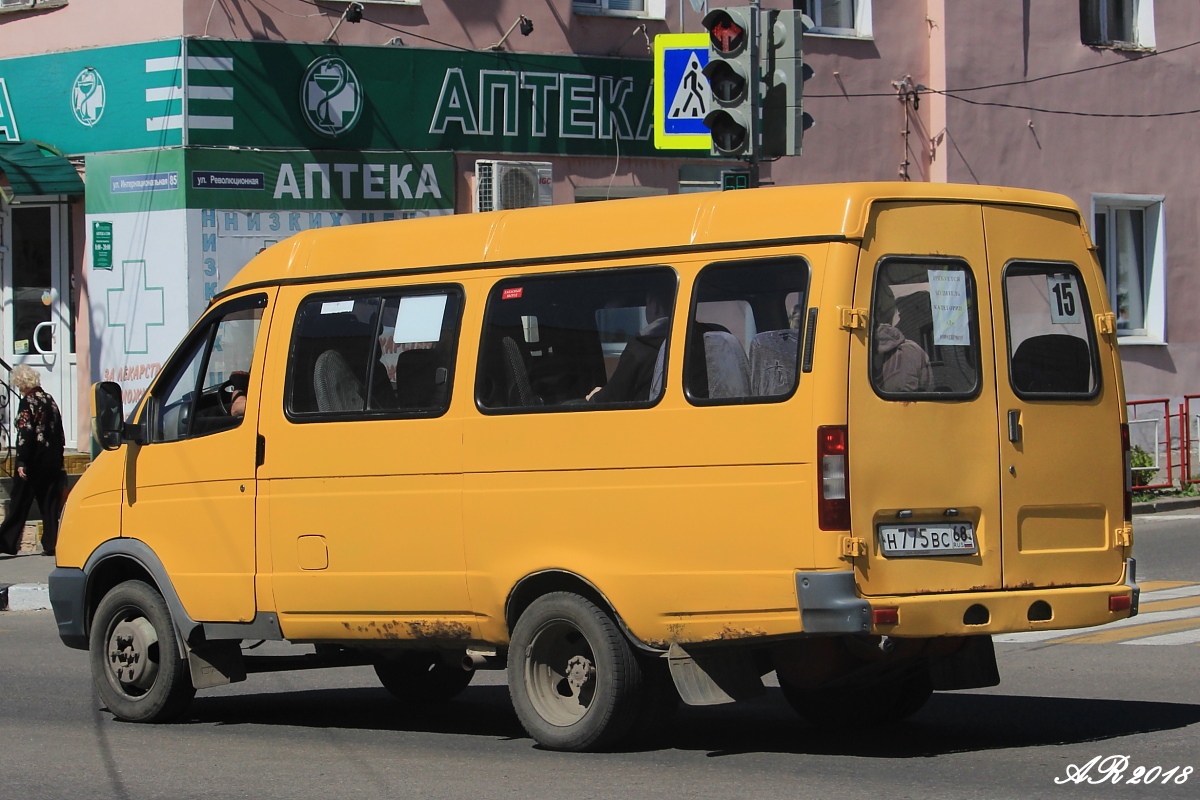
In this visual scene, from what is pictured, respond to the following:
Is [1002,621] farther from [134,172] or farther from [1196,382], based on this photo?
[1196,382]

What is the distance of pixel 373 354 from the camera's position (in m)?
8.78

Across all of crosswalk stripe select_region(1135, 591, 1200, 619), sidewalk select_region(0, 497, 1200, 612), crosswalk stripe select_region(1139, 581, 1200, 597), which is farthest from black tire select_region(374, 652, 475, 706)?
crosswalk stripe select_region(1139, 581, 1200, 597)

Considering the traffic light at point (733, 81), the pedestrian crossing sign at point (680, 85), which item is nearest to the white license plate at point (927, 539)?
the traffic light at point (733, 81)

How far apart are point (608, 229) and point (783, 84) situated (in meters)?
5.24

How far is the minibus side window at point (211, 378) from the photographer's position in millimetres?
9328

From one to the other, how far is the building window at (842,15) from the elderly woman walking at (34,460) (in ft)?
33.1

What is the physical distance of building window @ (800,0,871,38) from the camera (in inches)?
852

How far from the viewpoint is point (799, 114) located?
13.0 m

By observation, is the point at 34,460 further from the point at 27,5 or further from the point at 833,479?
the point at 833,479

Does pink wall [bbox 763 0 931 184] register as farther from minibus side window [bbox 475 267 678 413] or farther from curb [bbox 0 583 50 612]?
minibus side window [bbox 475 267 678 413]

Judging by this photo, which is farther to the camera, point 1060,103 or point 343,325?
point 1060,103

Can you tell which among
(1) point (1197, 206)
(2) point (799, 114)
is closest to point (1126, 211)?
(1) point (1197, 206)

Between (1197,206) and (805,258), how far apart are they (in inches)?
722

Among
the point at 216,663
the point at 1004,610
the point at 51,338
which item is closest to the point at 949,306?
the point at 1004,610
